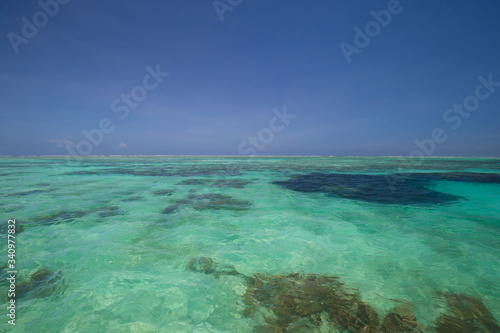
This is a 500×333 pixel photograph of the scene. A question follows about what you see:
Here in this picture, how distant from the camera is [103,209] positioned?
8.45 metres

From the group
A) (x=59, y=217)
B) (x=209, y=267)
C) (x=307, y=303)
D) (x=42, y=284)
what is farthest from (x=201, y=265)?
(x=59, y=217)

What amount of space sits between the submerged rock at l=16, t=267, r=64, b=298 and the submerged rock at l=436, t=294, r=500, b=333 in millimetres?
5835

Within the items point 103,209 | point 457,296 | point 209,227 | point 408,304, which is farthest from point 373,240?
point 103,209

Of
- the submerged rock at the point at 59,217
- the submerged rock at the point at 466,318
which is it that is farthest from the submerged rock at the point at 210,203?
the submerged rock at the point at 466,318

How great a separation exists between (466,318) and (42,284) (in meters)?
6.73

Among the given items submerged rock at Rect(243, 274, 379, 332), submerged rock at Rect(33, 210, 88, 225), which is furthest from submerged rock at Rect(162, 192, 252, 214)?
submerged rock at Rect(243, 274, 379, 332)

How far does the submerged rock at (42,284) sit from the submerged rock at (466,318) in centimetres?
584

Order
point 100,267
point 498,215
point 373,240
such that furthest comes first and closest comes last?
point 498,215, point 373,240, point 100,267

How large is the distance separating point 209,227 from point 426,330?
5293 millimetres

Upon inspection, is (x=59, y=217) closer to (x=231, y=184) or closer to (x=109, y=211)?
(x=109, y=211)

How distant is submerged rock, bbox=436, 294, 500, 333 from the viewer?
2.67 m

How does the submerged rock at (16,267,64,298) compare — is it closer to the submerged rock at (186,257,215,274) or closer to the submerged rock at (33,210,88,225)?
the submerged rock at (186,257,215,274)

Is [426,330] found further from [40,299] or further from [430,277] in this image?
Result: [40,299]

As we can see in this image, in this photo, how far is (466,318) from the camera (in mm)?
2859
